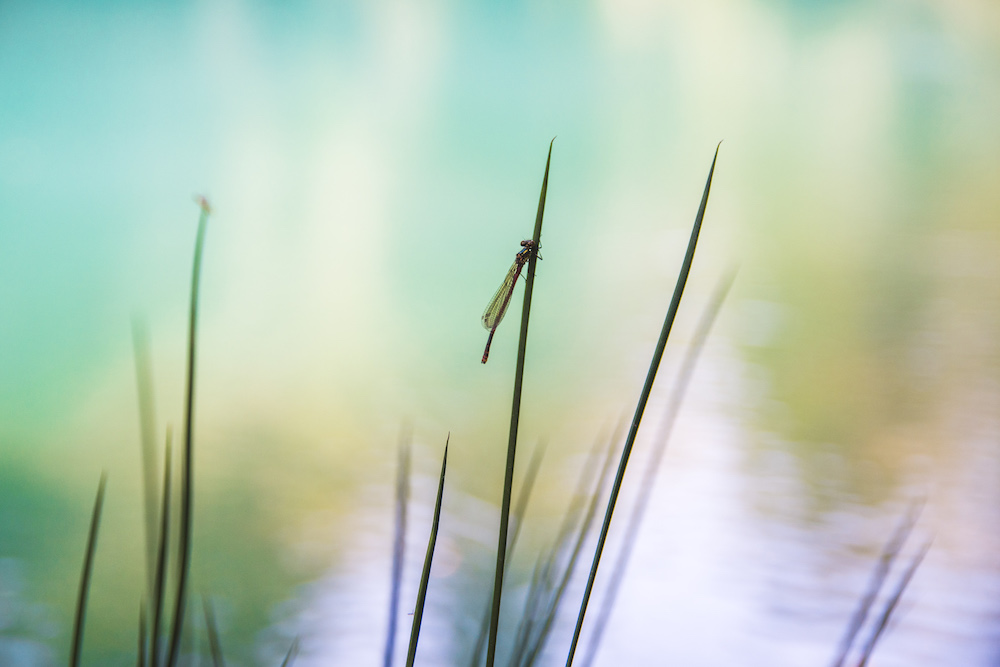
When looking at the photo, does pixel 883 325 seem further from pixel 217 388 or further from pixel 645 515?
pixel 217 388

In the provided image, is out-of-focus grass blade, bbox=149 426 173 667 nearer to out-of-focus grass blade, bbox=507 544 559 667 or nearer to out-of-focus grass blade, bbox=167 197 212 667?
out-of-focus grass blade, bbox=167 197 212 667

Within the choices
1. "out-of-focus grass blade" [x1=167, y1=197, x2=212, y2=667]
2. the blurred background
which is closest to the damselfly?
"out-of-focus grass blade" [x1=167, y1=197, x2=212, y2=667]

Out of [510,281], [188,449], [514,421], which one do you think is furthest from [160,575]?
[510,281]

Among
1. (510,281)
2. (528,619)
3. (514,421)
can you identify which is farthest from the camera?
(510,281)

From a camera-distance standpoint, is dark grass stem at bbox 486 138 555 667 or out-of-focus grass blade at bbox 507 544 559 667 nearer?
dark grass stem at bbox 486 138 555 667

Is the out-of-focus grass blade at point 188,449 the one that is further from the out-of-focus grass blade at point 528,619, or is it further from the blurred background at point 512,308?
the blurred background at point 512,308

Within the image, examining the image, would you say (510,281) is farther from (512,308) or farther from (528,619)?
(512,308)

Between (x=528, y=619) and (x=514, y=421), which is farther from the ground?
(x=514, y=421)

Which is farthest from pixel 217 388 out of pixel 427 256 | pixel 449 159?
pixel 449 159

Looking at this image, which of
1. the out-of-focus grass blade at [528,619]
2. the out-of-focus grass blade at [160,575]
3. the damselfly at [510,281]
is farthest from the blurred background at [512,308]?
the out-of-focus grass blade at [160,575]
